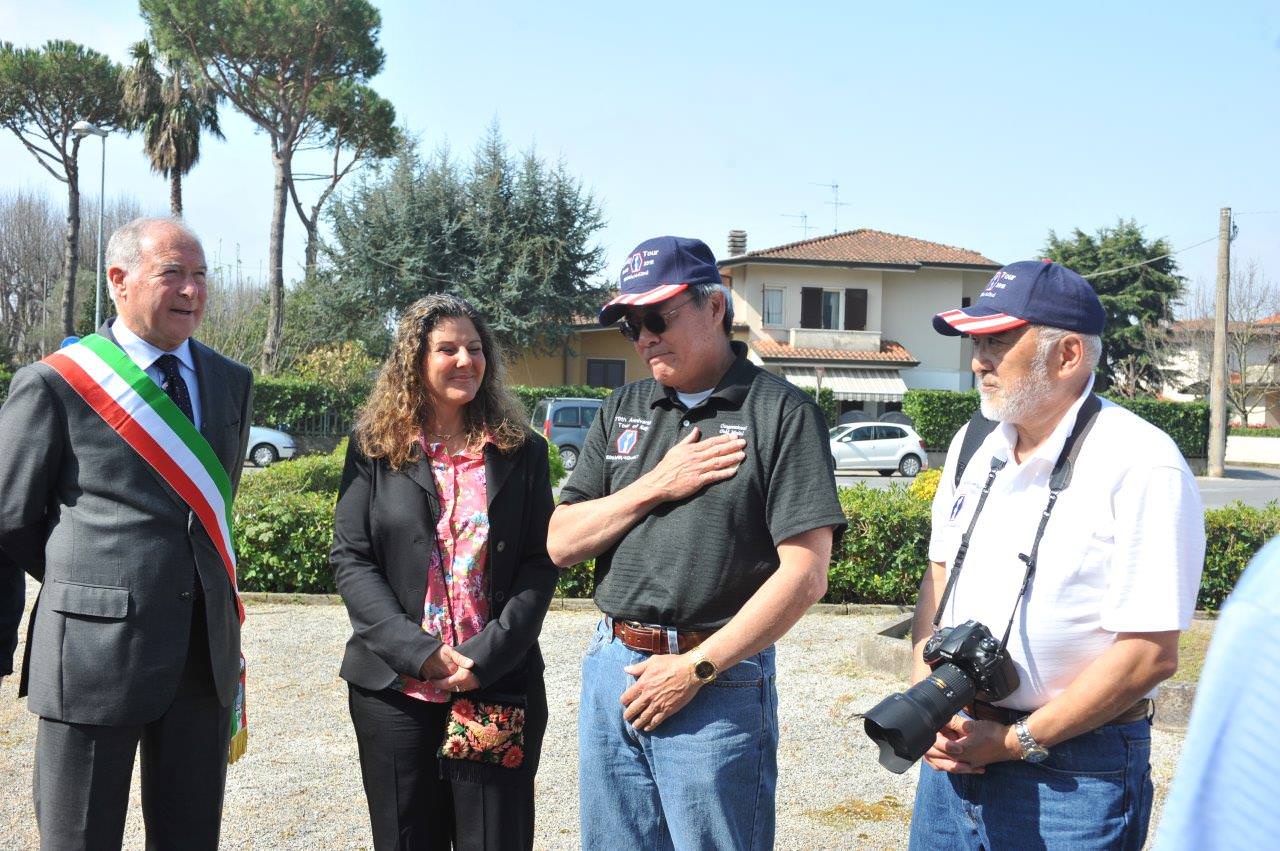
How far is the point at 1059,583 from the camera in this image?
227cm

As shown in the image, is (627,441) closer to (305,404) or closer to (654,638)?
(654,638)

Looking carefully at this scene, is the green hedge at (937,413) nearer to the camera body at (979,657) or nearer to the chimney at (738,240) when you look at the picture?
the chimney at (738,240)

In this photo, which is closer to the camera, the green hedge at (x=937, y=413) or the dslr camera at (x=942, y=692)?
the dslr camera at (x=942, y=692)

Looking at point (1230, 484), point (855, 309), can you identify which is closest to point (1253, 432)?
point (1230, 484)

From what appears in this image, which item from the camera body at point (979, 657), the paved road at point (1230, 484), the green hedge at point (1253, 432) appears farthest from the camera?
the green hedge at point (1253, 432)

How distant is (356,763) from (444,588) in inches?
95.2

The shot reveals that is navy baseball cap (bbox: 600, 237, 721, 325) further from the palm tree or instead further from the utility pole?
the palm tree

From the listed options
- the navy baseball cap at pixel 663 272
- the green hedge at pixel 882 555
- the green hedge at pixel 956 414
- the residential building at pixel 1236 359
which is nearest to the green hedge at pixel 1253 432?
the residential building at pixel 1236 359

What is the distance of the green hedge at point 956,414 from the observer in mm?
31922

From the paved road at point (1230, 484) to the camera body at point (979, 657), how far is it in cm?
1857

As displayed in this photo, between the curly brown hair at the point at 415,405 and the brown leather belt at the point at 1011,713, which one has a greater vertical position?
the curly brown hair at the point at 415,405

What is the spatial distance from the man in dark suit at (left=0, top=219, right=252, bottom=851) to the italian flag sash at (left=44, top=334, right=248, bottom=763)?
29 millimetres

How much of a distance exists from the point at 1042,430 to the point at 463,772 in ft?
5.97

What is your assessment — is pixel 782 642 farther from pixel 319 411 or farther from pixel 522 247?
pixel 522 247
